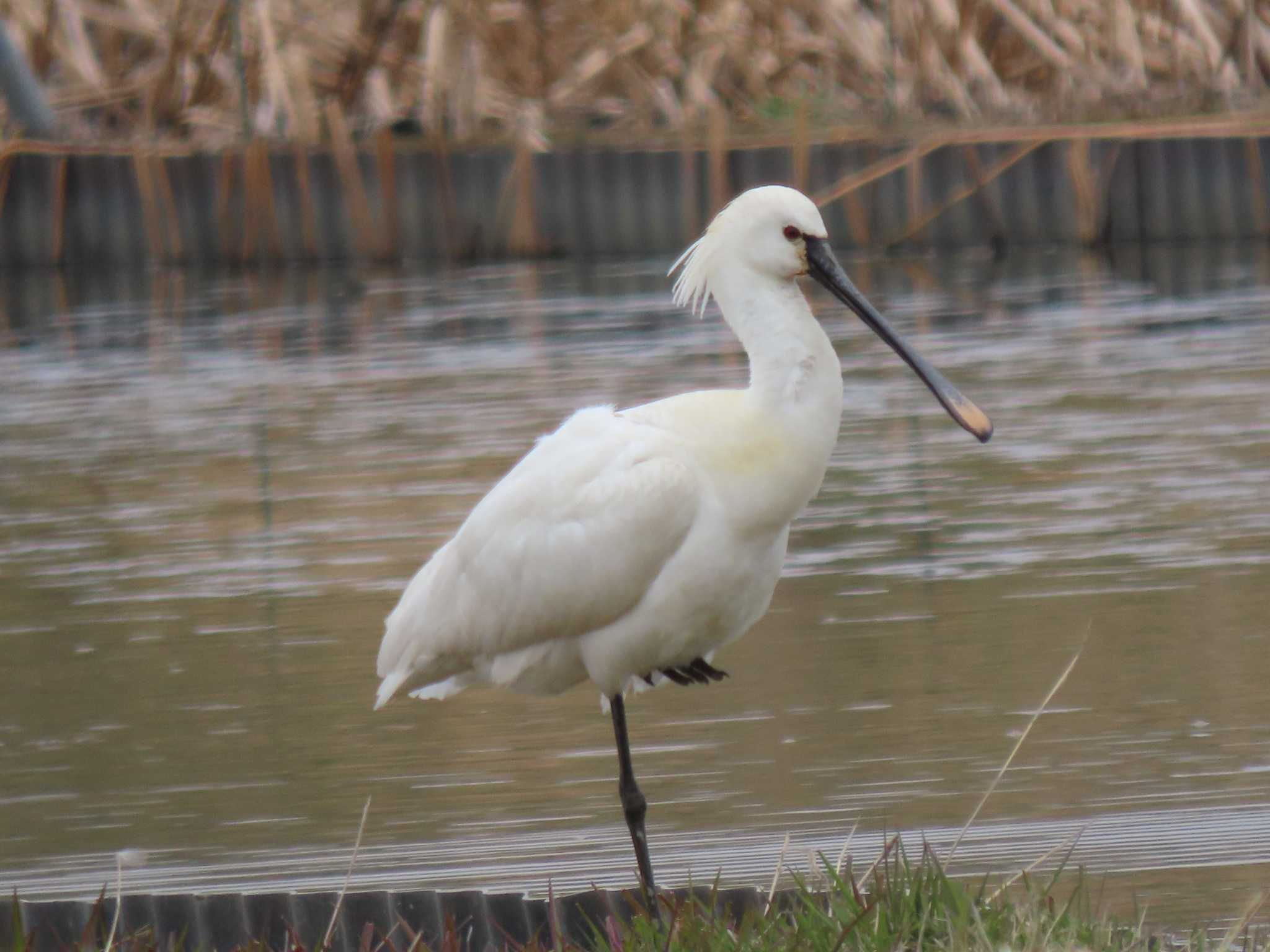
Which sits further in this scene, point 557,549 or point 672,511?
point 557,549

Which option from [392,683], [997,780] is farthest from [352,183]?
[997,780]

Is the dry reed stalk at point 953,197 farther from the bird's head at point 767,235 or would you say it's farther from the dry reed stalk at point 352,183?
the bird's head at point 767,235

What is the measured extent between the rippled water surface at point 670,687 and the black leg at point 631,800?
0.26 m

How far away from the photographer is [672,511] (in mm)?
4828

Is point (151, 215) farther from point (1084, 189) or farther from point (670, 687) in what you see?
point (670, 687)

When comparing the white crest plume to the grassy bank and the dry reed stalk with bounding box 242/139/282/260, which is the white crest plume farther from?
the dry reed stalk with bounding box 242/139/282/260

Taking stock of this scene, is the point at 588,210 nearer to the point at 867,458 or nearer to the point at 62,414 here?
the point at 62,414

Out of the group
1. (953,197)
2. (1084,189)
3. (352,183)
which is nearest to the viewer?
(1084,189)

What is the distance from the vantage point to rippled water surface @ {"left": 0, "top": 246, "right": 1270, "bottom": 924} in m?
5.45

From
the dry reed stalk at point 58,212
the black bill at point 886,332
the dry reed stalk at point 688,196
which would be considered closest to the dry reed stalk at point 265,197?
the dry reed stalk at point 58,212

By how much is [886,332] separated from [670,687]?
178 centimetres

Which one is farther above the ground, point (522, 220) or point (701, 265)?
point (701, 265)

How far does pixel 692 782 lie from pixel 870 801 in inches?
19.5

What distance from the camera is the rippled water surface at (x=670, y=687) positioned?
5.45m
